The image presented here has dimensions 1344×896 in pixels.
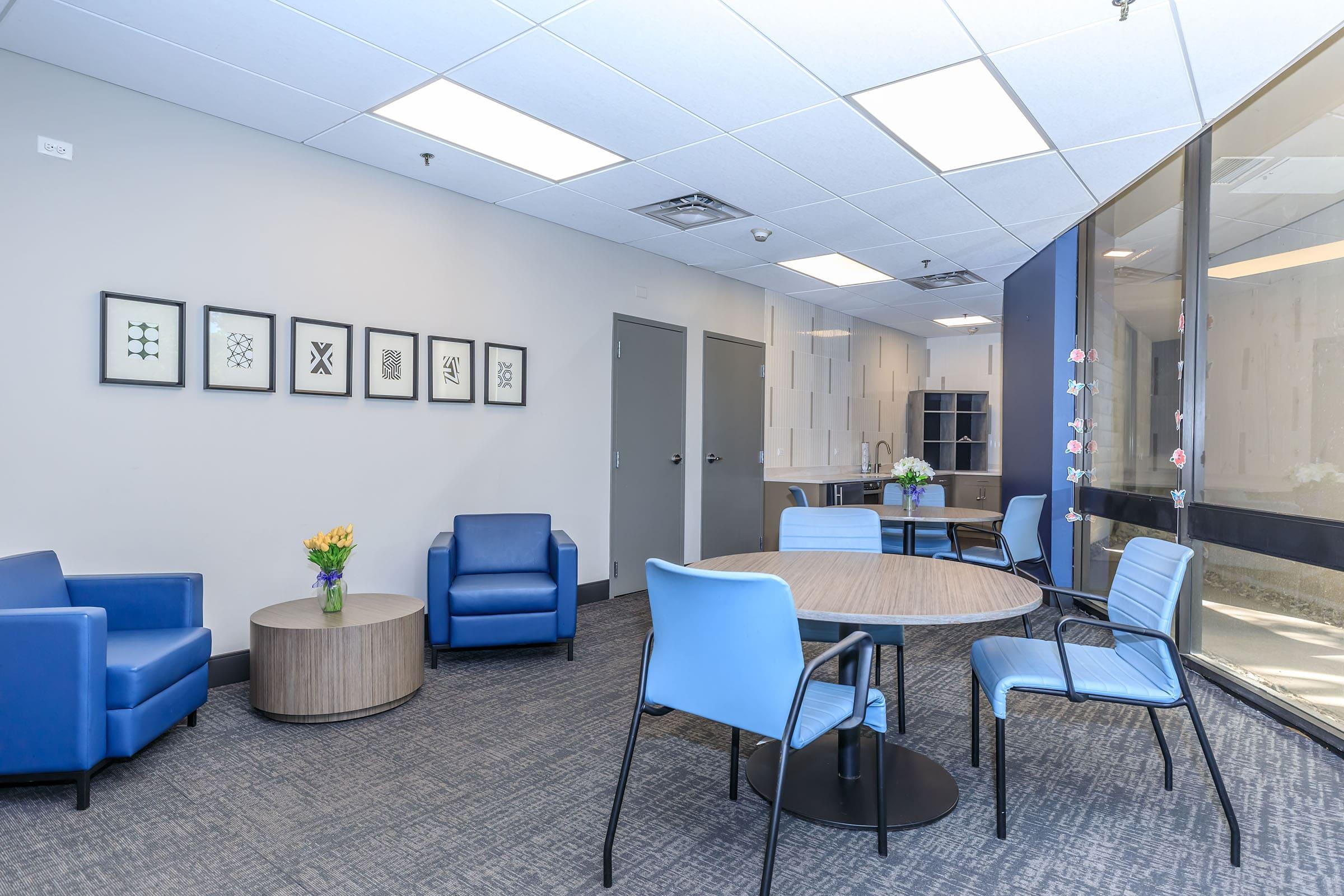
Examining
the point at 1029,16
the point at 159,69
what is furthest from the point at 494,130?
the point at 1029,16

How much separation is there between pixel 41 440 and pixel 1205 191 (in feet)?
19.0

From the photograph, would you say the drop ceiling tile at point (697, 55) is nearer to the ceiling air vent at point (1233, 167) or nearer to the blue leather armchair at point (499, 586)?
the ceiling air vent at point (1233, 167)

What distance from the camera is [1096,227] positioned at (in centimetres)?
550

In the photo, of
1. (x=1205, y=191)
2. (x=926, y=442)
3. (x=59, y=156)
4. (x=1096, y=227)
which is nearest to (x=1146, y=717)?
(x=1205, y=191)

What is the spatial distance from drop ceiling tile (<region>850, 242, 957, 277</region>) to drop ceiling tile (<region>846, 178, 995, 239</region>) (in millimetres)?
387

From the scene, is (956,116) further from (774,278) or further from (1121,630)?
(774,278)

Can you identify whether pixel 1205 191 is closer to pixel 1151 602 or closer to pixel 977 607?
pixel 1151 602

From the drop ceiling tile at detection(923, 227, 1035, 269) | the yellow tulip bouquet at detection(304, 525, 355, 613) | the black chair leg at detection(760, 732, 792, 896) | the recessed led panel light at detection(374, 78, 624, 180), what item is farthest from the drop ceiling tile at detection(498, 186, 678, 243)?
the black chair leg at detection(760, 732, 792, 896)

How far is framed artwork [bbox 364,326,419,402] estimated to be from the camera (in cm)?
448

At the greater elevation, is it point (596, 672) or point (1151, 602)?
point (1151, 602)

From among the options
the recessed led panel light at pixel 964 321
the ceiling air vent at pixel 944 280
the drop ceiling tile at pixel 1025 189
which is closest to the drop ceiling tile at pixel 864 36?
the drop ceiling tile at pixel 1025 189

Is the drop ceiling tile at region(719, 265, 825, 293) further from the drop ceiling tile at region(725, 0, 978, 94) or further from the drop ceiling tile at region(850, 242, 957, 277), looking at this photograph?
the drop ceiling tile at region(725, 0, 978, 94)

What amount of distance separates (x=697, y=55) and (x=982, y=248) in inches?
150

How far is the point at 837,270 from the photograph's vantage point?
275 inches
